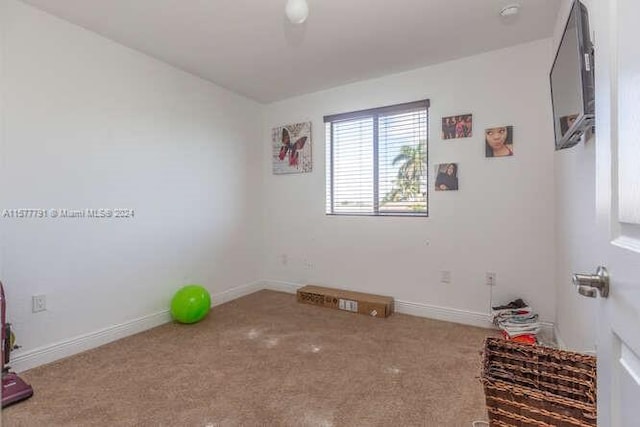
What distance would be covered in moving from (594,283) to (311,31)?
96.0 inches

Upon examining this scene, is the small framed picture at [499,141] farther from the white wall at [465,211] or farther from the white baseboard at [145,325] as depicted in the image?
the white baseboard at [145,325]

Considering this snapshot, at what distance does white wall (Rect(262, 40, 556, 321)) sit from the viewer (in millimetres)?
2662

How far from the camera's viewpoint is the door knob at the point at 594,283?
710mm

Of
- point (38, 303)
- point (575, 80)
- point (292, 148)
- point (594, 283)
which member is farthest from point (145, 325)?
point (575, 80)

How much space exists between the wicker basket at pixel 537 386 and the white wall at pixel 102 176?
2.70 metres

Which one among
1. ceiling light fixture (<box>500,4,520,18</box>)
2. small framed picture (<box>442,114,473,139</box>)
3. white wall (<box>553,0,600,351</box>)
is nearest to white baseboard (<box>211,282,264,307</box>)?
small framed picture (<box>442,114,473,139</box>)

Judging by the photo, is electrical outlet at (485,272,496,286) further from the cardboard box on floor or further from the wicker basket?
the wicker basket

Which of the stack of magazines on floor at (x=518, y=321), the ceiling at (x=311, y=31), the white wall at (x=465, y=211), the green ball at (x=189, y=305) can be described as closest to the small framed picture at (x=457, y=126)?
the white wall at (x=465, y=211)

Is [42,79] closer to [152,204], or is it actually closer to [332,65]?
[152,204]

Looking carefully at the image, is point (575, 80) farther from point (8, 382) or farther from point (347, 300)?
point (8, 382)

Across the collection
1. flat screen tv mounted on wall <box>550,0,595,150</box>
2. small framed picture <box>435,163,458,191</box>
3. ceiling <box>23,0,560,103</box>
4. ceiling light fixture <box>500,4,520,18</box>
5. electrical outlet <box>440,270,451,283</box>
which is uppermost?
ceiling <box>23,0,560,103</box>

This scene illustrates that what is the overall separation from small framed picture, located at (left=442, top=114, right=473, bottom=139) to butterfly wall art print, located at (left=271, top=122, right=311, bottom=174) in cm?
152

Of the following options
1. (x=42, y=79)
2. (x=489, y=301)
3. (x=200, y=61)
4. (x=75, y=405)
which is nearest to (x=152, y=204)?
(x=42, y=79)

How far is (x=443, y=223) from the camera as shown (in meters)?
3.07
